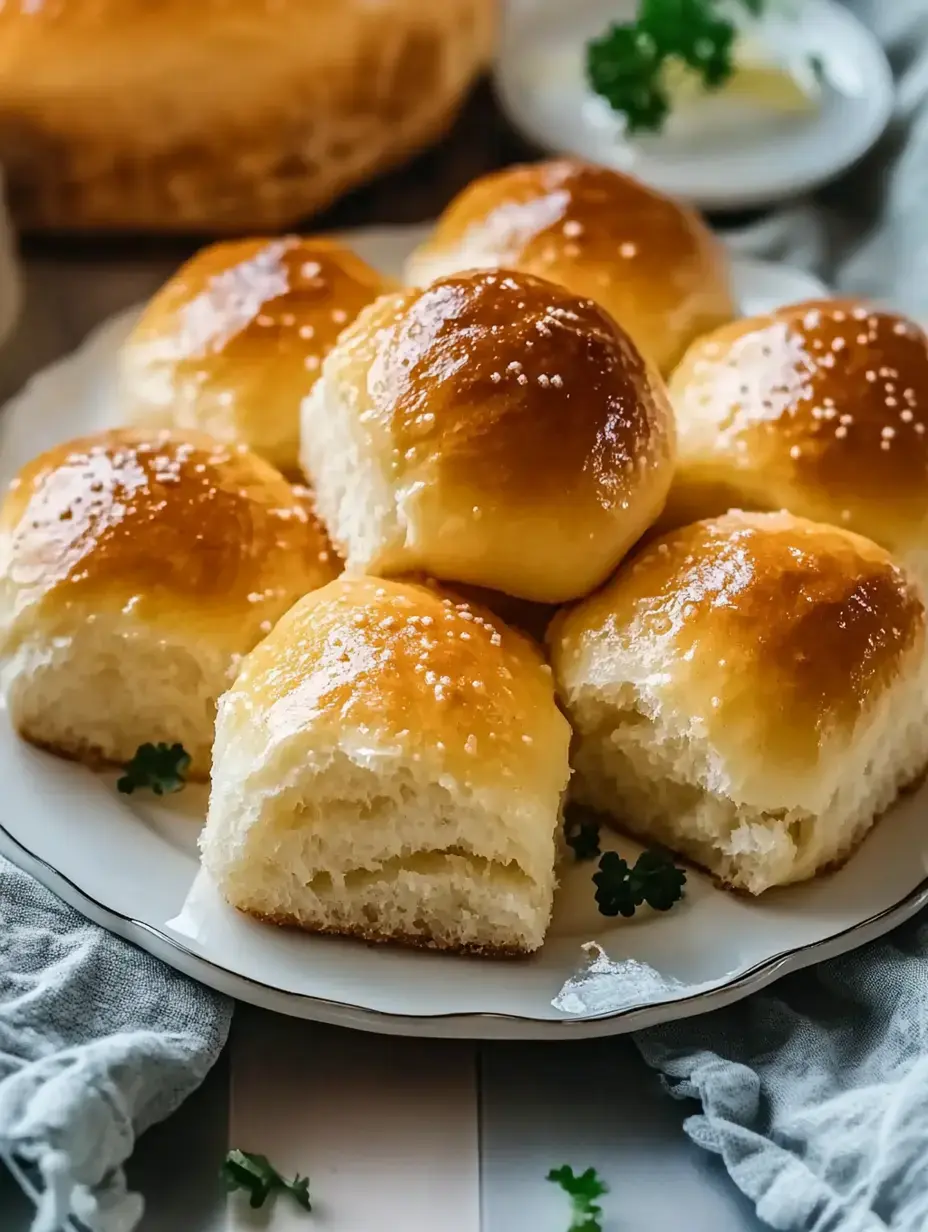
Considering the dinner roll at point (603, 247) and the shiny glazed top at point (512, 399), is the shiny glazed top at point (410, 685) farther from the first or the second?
the dinner roll at point (603, 247)

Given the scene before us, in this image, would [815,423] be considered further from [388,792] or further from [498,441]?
[388,792]

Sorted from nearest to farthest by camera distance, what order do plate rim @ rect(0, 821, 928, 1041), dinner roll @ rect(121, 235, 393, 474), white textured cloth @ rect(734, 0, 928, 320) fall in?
1. plate rim @ rect(0, 821, 928, 1041)
2. dinner roll @ rect(121, 235, 393, 474)
3. white textured cloth @ rect(734, 0, 928, 320)

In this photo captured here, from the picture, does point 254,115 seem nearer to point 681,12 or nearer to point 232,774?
point 681,12

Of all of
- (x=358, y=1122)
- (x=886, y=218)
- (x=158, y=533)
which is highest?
(x=886, y=218)

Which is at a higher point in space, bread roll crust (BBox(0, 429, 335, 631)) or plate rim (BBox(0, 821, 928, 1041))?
bread roll crust (BBox(0, 429, 335, 631))

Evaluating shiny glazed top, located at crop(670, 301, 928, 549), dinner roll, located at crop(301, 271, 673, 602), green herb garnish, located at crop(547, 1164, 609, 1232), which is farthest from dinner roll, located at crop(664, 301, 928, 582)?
green herb garnish, located at crop(547, 1164, 609, 1232)

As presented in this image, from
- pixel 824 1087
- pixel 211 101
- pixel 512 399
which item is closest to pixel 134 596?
pixel 512 399

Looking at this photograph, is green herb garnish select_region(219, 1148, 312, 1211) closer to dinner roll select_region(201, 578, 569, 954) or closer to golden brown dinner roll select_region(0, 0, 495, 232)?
dinner roll select_region(201, 578, 569, 954)

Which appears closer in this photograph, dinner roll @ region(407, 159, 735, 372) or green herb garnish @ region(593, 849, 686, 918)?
green herb garnish @ region(593, 849, 686, 918)
